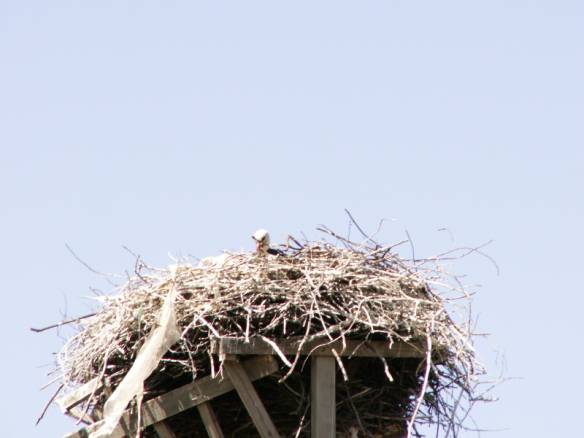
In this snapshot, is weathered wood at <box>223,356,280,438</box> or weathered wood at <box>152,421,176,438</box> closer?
weathered wood at <box>223,356,280,438</box>

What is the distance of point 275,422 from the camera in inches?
378

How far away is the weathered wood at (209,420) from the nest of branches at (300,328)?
0.33 meters

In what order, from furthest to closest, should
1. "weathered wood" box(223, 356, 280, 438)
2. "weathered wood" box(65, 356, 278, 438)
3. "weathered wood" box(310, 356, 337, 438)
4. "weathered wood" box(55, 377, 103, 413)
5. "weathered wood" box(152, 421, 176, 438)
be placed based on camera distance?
"weathered wood" box(55, 377, 103, 413) → "weathered wood" box(152, 421, 176, 438) → "weathered wood" box(65, 356, 278, 438) → "weathered wood" box(223, 356, 280, 438) → "weathered wood" box(310, 356, 337, 438)

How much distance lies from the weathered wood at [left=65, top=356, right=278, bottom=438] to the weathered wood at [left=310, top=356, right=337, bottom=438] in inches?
12.1

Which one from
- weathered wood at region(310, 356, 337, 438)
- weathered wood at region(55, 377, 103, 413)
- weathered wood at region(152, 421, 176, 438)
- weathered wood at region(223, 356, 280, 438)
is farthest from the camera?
weathered wood at region(55, 377, 103, 413)

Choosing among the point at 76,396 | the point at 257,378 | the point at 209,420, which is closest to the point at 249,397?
the point at 257,378

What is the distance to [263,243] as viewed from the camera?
10.7m

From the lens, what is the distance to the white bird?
10.4m

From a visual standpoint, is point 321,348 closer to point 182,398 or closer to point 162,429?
point 182,398

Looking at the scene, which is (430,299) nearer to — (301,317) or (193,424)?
(301,317)

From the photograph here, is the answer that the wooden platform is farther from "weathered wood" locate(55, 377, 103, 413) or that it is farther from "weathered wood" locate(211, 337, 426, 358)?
"weathered wood" locate(55, 377, 103, 413)

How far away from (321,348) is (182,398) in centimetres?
115

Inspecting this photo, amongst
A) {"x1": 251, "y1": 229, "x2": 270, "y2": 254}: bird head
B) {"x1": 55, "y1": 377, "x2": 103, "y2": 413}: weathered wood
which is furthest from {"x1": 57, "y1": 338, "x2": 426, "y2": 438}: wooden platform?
{"x1": 251, "y1": 229, "x2": 270, "y2": 254}: bird head

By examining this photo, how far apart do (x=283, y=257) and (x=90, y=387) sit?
1.83 m
